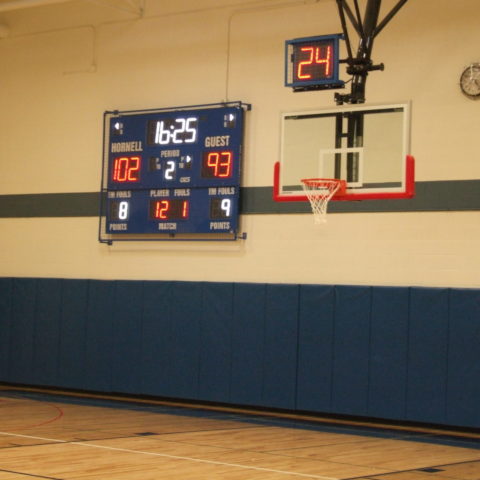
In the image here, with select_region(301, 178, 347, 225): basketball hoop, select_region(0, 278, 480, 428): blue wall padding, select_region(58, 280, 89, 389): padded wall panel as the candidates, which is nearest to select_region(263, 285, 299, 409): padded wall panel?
select_region(0, 278, 480, 428): blue wall padding

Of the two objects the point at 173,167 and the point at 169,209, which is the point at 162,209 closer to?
the point at 169,209

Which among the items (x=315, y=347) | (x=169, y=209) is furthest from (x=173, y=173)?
(x=315, y=347)

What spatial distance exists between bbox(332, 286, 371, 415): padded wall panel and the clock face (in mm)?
2730

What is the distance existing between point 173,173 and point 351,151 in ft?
13.3

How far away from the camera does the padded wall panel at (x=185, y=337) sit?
Result: 42.6 feet

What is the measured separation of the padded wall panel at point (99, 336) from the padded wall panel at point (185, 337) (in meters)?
1.07

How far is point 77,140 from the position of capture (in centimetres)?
1436

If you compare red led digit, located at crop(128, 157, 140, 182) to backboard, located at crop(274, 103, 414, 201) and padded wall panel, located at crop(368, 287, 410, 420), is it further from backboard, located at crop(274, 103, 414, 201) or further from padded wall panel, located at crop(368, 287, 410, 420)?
padded wall panel, located at crop(368, 287, 410, 420)

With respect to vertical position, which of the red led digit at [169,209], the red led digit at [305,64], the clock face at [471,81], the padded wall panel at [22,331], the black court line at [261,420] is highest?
the clock face at [471,81]

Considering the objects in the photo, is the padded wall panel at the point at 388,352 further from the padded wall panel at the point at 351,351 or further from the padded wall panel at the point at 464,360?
the padded wall panel at the point at 464,360

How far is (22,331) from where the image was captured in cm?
1448

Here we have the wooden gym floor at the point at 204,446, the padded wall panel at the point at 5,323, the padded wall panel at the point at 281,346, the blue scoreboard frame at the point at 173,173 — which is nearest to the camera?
the wooden gym floor at the point at 204,446

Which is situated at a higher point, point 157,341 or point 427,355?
point 427,355

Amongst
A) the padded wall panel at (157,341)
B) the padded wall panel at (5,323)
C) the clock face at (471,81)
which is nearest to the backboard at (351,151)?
the clock face at (471,81)
